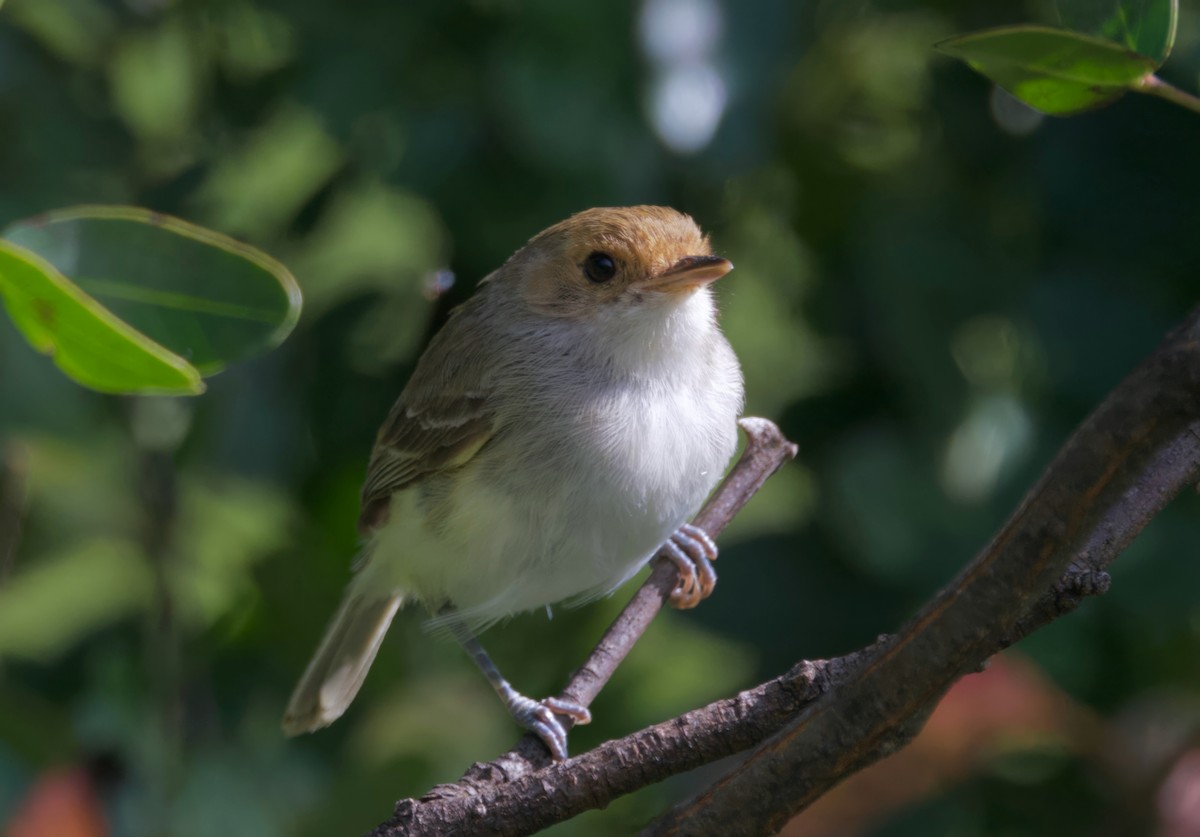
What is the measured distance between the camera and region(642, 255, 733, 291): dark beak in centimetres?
315

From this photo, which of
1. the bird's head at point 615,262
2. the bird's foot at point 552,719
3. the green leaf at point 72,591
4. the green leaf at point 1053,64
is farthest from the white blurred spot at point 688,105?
the green leaf at point 72,591

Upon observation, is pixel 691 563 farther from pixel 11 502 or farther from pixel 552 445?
pixel 11 502

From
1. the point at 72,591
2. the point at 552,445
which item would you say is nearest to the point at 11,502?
the point at 72,591

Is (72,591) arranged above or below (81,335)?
below

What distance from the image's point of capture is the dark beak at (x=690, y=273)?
315cm

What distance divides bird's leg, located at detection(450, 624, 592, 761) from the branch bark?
0.36 metres

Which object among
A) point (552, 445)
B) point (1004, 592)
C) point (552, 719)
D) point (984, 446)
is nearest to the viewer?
point (1004, 592)

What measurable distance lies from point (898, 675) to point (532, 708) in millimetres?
1510

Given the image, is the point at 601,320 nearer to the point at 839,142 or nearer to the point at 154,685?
the point at 839,142

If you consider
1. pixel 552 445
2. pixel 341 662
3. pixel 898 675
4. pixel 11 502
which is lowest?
pixel 341 662

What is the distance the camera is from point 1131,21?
67.4 inches

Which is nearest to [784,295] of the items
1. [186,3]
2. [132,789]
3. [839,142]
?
[839,142]

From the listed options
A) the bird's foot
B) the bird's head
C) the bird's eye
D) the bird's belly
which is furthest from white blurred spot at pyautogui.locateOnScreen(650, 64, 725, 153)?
the bird's foot

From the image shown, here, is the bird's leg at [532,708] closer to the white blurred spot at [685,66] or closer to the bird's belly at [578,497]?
the bird's belly at [578,497]
